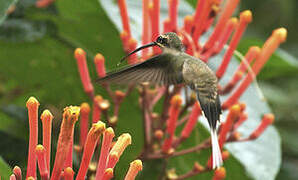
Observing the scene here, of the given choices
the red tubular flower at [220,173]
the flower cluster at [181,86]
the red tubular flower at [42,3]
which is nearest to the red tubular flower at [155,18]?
the flower cluster at [181,86]

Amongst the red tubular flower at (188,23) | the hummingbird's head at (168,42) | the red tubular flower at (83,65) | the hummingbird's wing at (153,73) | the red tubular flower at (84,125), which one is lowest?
the red tubular flower at (84,125)

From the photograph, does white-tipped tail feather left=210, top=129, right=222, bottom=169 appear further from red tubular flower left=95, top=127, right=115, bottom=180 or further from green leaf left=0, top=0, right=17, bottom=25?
green leaf left=0, top=0, right=17, bottom=25

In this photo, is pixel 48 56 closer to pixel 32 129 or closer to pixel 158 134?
pixel 158 134

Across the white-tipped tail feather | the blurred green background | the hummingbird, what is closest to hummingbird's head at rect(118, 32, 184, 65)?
the hummingbird

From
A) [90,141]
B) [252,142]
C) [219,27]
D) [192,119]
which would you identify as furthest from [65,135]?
[252,142]

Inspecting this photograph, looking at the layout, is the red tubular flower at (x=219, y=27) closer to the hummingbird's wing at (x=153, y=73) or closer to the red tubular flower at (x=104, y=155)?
the hummingbird's wing at (x=153, y=73)

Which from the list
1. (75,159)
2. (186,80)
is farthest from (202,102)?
(75,159)
